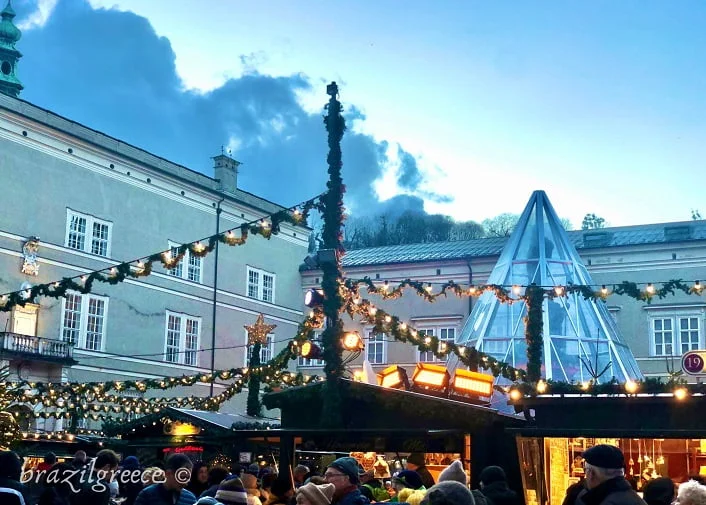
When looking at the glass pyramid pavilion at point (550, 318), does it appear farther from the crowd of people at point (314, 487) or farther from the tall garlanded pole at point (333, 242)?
the crowd of people at point (314, 487)

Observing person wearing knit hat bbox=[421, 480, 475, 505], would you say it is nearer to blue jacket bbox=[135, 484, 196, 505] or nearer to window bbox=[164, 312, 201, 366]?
blue jacket bbox=[135, 484, 196, 505]

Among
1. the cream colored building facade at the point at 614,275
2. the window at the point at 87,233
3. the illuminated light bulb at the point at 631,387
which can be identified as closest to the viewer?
the illuminated light bulb at the point at 631,387

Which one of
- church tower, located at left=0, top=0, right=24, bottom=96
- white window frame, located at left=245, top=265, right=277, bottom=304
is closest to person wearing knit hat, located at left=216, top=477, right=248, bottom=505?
white window frame, located at left=245, top=265, right=277, bottom=304

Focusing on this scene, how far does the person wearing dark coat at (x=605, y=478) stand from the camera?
5.50m

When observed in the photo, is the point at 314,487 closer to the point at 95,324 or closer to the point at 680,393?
the point at 680,393

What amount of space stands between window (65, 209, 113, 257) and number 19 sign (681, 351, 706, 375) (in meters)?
24.6

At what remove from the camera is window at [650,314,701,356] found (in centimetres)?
3925

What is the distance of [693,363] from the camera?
17.3 metres

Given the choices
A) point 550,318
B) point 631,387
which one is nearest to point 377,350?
point 550,318

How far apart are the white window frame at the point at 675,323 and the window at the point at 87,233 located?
22.1 m

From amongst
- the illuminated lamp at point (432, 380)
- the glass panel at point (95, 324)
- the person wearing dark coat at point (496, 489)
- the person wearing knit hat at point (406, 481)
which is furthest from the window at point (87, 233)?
the person wearing dark coat at point (496, 489)

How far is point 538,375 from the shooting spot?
19703 mm

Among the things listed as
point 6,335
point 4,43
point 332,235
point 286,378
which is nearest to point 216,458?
point 286,378

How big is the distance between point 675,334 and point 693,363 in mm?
23360
